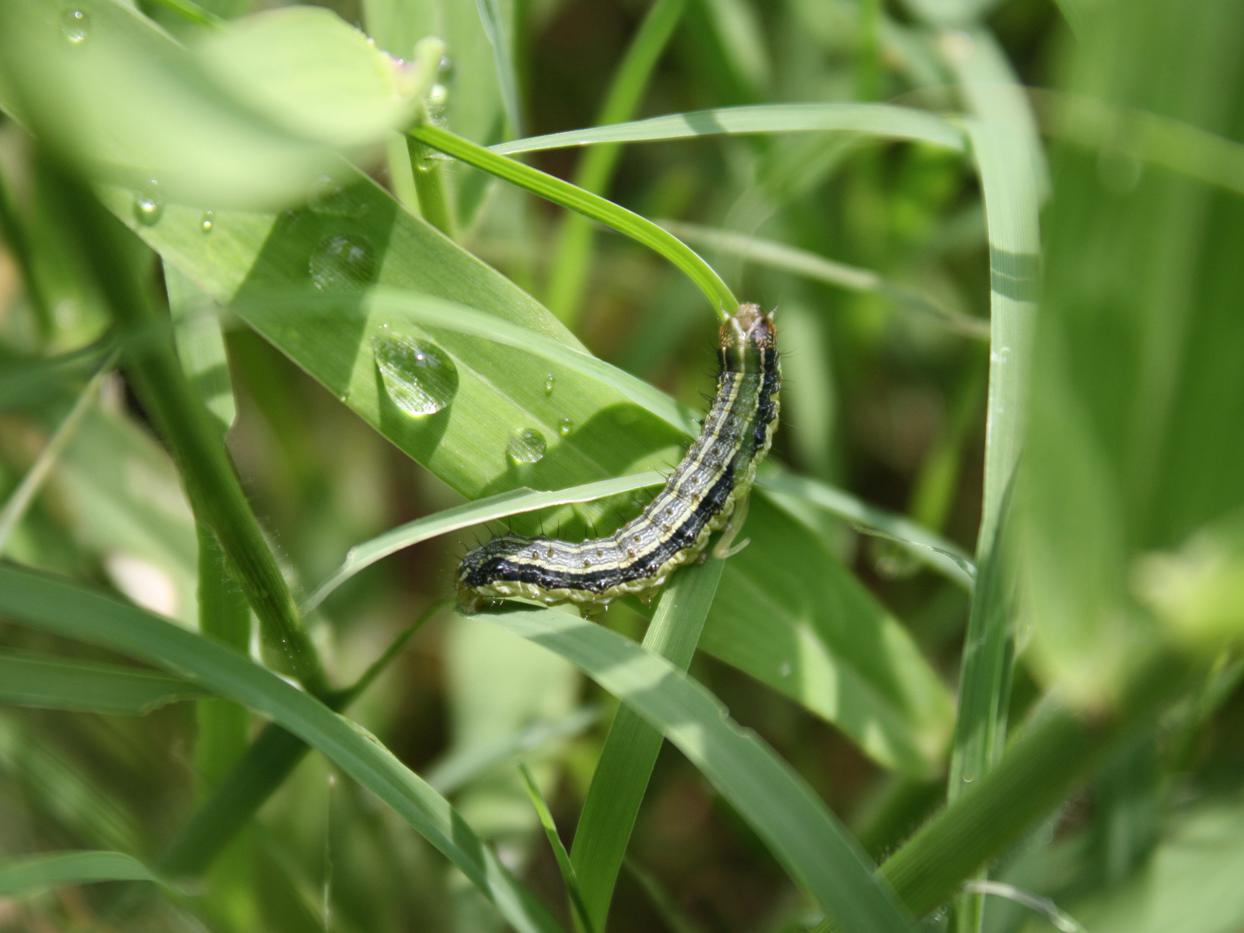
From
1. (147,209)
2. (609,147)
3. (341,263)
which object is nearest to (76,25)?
(147,209)

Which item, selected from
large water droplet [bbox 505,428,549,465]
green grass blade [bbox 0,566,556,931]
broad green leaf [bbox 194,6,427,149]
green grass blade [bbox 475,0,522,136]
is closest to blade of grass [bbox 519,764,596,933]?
green grass blade [bbox 0,566,556,931]

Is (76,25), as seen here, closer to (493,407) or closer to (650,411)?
(493,407)

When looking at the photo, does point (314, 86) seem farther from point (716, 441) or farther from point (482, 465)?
point (716, 441)

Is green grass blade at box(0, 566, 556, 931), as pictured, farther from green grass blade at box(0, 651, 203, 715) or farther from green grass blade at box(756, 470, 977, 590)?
green grass blade at box(756, 470, 977, 590)

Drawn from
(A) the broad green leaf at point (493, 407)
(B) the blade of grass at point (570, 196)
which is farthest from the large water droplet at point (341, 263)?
(B) the blade of grass at point (570, 196)

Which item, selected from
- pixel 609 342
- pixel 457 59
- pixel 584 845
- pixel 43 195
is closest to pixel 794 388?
pixel 609 342

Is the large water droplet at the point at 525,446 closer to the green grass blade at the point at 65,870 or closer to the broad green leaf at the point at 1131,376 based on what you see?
the green grass blade at the point at 65,870
